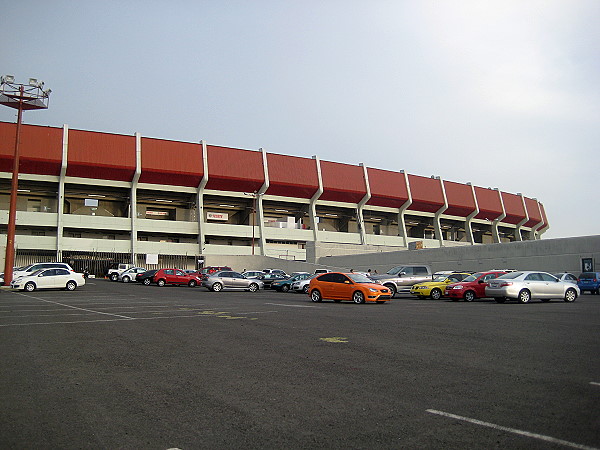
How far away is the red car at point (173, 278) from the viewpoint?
43750mm

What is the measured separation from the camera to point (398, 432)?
4.74 meters

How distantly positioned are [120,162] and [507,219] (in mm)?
63709

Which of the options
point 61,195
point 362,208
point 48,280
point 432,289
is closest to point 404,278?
point 432,289

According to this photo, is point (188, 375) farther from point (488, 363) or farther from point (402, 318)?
point (402, 318)

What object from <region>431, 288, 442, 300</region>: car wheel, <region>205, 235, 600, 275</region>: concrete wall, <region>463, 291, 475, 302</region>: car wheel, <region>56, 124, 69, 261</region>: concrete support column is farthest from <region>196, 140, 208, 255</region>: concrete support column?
<region>463, 291, 475, 302</region>: car wheel

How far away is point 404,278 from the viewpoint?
3098 centimetres

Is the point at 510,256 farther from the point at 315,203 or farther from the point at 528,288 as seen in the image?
the point at 315,203

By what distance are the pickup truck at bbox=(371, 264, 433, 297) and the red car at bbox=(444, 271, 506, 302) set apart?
4.88 meters

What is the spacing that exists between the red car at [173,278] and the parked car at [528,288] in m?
28.2

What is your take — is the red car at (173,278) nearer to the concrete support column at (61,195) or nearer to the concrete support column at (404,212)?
the concrete support column at (61,195)

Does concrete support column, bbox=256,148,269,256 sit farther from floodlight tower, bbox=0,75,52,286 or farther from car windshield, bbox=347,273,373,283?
car windshield, bbox=347,273,373,283

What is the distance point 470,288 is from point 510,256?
1918cm

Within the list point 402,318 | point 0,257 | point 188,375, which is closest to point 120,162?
point 0,257

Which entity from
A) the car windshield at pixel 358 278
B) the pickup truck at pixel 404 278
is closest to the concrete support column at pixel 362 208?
the pickup truck at pixel 404 278
